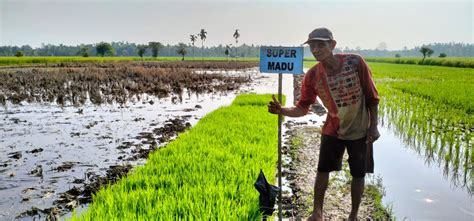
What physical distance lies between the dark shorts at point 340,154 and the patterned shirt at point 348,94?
58 mm

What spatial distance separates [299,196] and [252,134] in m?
2.08

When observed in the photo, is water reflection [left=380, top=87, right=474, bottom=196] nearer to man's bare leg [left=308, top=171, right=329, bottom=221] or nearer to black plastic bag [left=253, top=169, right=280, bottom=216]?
man's bare leg [left=308, top=171, right=329, bottom=221]

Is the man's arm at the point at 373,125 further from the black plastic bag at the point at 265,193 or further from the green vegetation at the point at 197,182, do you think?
the green vegetation at the point at 197,182

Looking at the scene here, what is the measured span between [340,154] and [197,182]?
132 cm

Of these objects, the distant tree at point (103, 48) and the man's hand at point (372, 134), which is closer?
the man's hand at point (372, 134)

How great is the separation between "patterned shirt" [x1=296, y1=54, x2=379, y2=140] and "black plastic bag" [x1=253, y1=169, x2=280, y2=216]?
0.65 metres

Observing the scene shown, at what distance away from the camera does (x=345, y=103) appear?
2.50m

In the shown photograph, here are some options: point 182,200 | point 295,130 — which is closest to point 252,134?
point 295,130

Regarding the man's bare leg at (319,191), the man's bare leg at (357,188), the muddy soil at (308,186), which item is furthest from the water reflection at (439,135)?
the man's bare leg at (319,191)

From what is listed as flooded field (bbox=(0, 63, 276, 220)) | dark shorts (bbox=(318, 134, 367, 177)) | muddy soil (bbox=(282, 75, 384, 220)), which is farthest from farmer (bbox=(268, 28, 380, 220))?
flooded field (bbox=(0, 63, 276, 220))

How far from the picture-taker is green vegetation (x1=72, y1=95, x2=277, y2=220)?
102 inches

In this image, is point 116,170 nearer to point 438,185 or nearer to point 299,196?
point 299,196

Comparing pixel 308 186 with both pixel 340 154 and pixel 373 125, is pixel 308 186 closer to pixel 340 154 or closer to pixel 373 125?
pixel 340 154

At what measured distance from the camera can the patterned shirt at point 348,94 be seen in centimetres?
247
